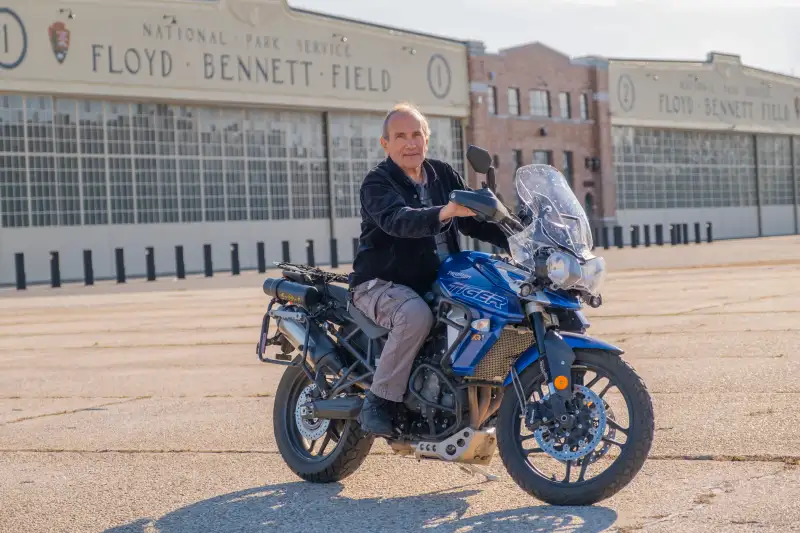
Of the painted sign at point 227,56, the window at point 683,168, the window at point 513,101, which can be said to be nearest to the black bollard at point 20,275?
the painted sign at point 227,56

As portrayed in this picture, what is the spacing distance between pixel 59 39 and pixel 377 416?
108 ft

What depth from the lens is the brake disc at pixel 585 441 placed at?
460 centimetres

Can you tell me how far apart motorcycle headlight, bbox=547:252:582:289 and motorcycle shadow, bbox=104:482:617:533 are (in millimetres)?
861

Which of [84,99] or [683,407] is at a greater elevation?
[84,99]

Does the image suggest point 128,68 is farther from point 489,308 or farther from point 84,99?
point 489,308

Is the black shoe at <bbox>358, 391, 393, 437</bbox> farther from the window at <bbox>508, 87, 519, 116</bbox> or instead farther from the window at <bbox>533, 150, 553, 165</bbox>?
the window at <bbox>533, 150, 553, 165</bbox>

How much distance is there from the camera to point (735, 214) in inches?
2425

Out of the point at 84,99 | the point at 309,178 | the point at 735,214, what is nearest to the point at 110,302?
the point at 84,99

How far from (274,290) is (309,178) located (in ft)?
121

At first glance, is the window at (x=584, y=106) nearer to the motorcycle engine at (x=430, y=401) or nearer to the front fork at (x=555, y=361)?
the motorcycle engine at (x=430, y=401)

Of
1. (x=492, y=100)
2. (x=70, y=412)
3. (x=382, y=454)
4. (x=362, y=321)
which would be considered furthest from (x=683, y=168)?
(x=362, y=321)

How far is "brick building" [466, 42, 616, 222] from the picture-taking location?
5000cm

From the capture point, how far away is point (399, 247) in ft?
17.0

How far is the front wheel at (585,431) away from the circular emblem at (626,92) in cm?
5274
